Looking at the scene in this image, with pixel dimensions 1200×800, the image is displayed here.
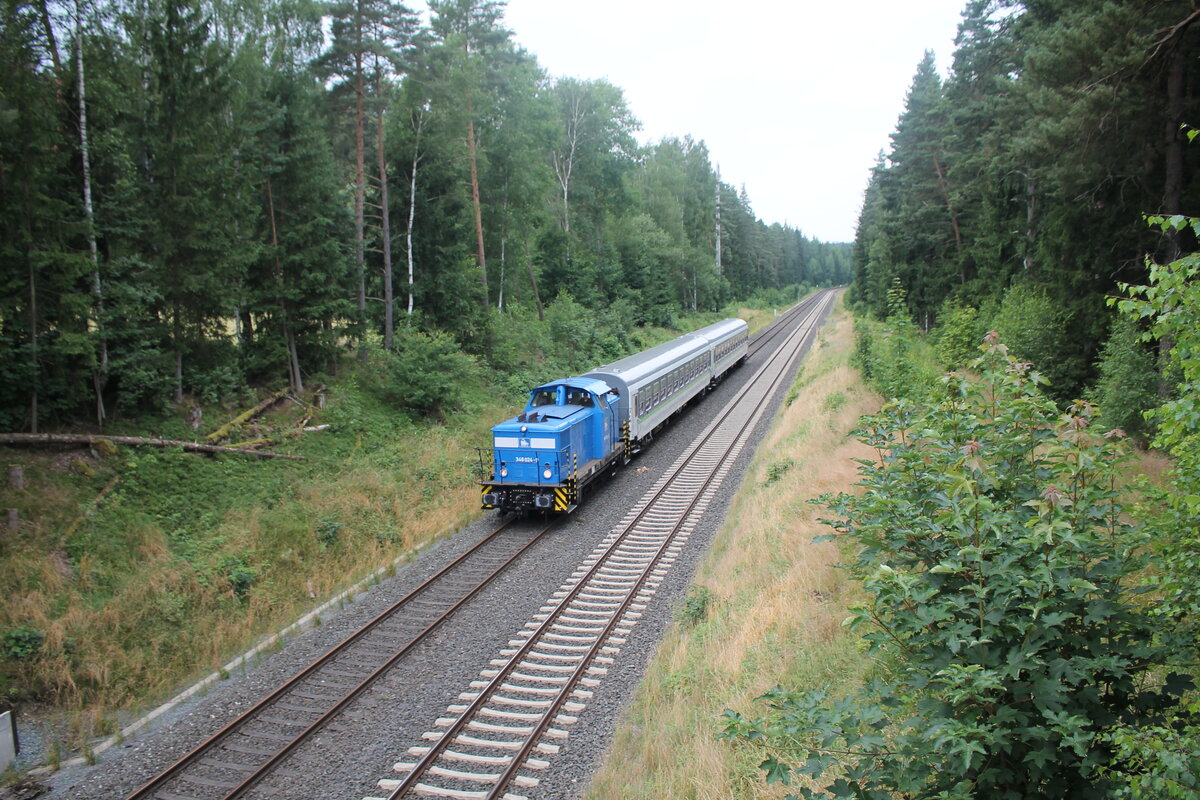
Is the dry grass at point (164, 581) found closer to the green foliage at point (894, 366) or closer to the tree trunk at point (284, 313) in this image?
the tree trunk at point (284, 313)

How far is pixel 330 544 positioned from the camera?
47.0 ft

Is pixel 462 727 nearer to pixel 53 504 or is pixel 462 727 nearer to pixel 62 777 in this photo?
pixel 62 777

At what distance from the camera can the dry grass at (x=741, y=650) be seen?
287 inches

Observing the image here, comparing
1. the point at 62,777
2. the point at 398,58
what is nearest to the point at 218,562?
the point at 62,777

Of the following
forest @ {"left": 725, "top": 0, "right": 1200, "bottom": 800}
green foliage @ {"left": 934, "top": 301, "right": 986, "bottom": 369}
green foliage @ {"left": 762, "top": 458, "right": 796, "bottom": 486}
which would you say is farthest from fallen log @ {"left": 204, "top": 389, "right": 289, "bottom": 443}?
green foliage @ {"left": 934, "top": 301, "right": 986, "bottom": 369}

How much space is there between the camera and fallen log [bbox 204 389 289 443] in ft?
54.9

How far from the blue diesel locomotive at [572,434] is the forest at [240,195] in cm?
637

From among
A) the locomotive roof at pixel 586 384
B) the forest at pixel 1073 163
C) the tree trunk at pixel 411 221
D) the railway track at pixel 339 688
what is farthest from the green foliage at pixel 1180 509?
the tree trunk at pixel 411 221

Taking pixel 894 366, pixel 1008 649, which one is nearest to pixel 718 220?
pixel 894 366

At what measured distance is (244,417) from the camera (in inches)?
699

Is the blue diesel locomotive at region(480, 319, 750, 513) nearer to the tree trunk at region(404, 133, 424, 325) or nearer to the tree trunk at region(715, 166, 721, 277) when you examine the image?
the tree trunk at region(404, 133, 424, 325)

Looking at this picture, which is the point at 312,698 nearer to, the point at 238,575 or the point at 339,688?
the point at 339,688

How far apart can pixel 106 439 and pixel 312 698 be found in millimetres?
9030

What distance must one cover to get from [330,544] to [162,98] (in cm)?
1080
